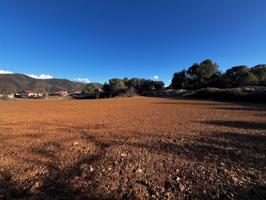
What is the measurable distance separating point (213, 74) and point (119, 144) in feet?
212

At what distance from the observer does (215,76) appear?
57.8 m

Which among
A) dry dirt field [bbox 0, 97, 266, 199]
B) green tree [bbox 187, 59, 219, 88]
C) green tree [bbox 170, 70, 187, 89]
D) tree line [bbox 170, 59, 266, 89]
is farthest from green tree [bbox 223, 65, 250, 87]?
dry dirt field [bbox 0, 97, 266, 199]

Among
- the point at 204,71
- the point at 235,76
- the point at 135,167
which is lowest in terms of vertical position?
the point at 135,167

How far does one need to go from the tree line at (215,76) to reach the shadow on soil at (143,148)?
39776 millimetres

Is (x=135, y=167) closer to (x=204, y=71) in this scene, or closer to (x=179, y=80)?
(x=204, y=71)

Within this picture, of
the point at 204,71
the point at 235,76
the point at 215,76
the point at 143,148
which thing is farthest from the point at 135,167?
the point at 204,71

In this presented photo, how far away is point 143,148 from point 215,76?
2445 inches

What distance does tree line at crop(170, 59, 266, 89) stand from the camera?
4173 cm

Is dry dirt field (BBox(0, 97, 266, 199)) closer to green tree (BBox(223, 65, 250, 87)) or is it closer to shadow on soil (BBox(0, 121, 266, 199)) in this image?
shadow on soil (BBox(0, 121, 266, 199))

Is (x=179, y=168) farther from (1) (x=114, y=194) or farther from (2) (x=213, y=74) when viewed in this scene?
(2) (x=213, y=74)

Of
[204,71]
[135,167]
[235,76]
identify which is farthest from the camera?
[204,71]

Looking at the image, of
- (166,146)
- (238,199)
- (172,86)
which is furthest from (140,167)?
(172,86)

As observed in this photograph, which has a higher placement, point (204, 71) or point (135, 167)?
point (204, 71)

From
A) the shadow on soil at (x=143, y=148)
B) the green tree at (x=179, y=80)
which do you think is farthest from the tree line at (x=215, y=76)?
the shadow on soil at (x=143, y=148)
